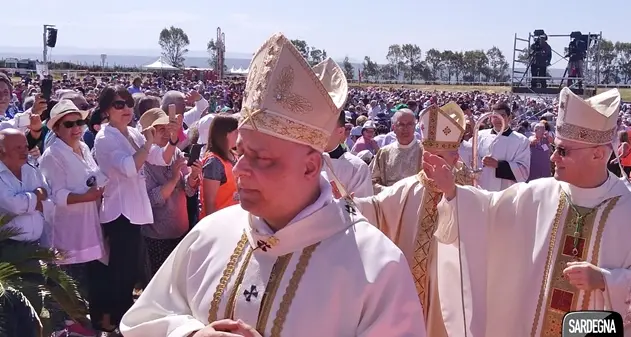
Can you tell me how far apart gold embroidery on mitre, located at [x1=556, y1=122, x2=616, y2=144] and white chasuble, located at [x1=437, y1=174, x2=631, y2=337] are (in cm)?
25

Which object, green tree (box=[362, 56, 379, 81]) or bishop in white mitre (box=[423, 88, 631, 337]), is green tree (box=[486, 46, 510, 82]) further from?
bishop in white mitre (box=[423, 88, 631, 337])

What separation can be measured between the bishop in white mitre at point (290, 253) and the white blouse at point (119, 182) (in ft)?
10.3

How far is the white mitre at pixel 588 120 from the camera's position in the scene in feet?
13.2

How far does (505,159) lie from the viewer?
861 cm

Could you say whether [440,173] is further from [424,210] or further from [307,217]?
[307,217]

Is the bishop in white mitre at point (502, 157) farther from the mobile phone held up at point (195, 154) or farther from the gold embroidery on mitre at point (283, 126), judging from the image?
the gold embroidery on mitre at point (283, 126)

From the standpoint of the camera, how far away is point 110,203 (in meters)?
5.62

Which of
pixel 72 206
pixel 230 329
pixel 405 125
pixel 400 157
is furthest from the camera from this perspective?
pixel 405 125

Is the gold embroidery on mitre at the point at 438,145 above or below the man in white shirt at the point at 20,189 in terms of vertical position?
above

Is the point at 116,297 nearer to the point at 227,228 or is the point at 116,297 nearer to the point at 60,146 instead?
the point at 60,146

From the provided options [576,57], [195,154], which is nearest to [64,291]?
[195,154]

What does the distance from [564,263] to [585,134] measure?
78 centimetres

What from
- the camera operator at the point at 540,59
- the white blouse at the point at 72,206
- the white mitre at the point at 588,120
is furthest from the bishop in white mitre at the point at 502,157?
the camera operator at the point at 540,59

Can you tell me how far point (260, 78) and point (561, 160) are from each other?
236 centimetres
